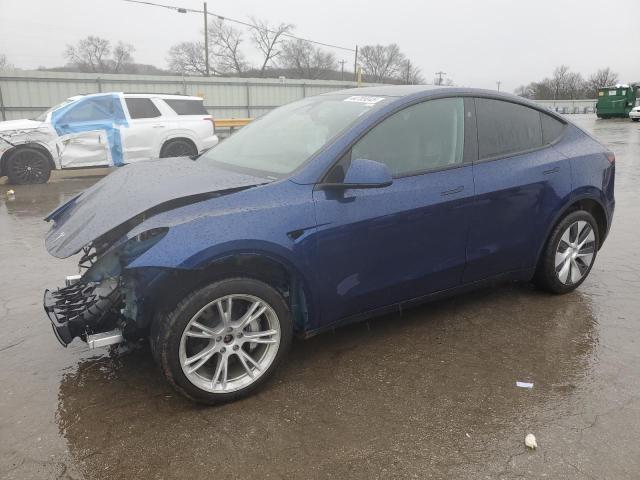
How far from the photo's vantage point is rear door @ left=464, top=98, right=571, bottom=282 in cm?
358

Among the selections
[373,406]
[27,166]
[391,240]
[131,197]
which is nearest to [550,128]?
[391,240]

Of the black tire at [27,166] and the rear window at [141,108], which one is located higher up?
the rear window at [141,108]

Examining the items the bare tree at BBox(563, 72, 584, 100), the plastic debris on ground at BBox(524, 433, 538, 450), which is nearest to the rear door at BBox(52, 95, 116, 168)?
the plastic debris on ground at BBox(524, 433, 538, 450)

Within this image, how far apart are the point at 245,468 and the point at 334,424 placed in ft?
1.73

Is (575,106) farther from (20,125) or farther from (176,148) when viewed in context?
(20,125)

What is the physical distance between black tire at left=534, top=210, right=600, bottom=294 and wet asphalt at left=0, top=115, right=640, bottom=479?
19 cm

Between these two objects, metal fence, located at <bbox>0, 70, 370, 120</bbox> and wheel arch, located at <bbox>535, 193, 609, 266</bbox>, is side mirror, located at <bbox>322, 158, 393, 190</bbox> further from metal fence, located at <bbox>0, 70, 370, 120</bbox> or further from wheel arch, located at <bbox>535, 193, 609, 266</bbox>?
metal fence, located at <bbox>0, 70, 370, 120</bbox>

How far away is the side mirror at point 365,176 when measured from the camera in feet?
9.58

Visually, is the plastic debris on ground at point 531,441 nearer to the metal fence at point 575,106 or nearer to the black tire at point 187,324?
the black tire at point 187,324

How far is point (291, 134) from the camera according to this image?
359 centimetres

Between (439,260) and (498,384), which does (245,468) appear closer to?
(498,384)

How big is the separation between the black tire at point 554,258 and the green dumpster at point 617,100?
117ft

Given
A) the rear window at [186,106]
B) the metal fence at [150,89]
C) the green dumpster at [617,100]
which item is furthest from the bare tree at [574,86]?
the rear window at [186,106]

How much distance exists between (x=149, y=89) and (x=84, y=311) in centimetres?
1959
